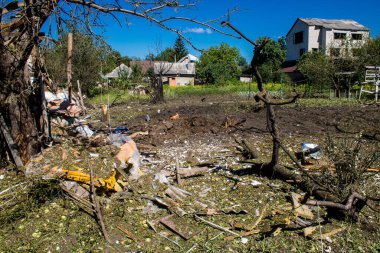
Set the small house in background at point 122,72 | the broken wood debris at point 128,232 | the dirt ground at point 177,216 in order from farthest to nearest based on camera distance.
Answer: the small house in background at point 122,72, the broken wood debris at point 128,232, the dirt ground at point 177,216

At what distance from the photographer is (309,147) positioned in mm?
5242

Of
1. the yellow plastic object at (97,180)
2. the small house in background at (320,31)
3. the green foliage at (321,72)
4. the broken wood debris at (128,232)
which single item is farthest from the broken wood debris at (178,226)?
the small house in background at (320,31)

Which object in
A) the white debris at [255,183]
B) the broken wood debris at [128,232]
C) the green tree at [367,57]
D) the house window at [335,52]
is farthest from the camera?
the house window at [335,52]

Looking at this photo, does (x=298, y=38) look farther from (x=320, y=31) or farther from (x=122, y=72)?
(x=122, y=72)

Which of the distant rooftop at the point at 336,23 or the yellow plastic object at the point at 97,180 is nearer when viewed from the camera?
the yellow plastic object at the point at 97,180

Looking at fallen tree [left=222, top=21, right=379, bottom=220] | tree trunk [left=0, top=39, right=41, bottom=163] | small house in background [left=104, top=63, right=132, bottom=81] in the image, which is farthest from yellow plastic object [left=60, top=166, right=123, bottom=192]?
small house in background [left=104, top=63, right=132, bottom=81]

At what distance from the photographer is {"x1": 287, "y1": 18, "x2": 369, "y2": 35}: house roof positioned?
119 ft

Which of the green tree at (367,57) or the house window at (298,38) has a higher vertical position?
the house window at (298,38)

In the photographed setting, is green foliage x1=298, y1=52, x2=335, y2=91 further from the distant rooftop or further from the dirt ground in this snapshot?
the distant rooftop

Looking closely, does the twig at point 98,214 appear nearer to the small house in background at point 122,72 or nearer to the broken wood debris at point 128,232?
the broken wood debris at point 128,232

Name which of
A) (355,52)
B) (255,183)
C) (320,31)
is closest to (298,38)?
(320,31)

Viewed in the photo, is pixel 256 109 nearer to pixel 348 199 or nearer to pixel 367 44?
pixel 348 199

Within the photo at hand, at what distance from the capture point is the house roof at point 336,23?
36344 millimetres

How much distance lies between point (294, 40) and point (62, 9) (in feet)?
130
